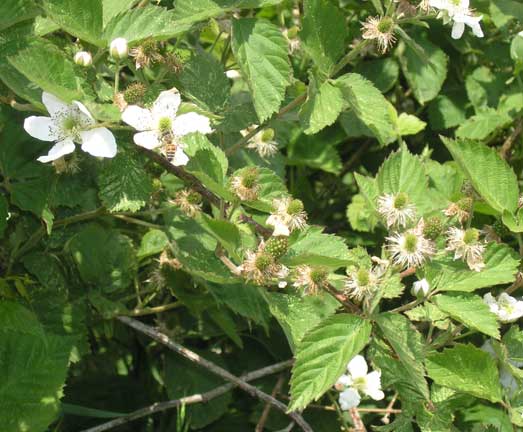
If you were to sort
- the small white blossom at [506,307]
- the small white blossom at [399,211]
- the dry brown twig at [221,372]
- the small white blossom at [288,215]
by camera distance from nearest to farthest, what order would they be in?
the small white blossom at [288,215] → the small white blossom at [399,211] → the small white blossom at [506,307] → the dry brown twig at [221,372]

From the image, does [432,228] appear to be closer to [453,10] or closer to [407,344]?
[407,344]

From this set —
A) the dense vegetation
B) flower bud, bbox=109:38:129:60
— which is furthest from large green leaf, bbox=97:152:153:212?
flower bud, bbox=109:38:129:60

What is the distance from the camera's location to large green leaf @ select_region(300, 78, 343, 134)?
1.52m

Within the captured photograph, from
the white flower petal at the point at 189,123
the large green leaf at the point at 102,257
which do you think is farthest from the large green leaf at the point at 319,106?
the large green leaf at the point at 102,257

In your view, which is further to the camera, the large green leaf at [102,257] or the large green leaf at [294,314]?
the large green leaf at [102,257]

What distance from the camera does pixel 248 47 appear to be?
5.03 ft

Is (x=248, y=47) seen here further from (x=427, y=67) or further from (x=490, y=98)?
(x=490, y=98)

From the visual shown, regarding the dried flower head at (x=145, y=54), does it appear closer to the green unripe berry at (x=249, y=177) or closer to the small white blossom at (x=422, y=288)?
the green unripe berry at (x=249, y=177)

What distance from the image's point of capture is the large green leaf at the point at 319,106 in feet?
4.99

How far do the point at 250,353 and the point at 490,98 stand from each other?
1.01m

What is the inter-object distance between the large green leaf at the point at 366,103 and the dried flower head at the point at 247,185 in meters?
0.27

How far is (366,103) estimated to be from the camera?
5.20 ft

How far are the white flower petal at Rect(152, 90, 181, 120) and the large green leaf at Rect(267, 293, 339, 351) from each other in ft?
1.27

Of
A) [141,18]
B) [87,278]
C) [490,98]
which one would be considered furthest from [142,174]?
[490,98]
